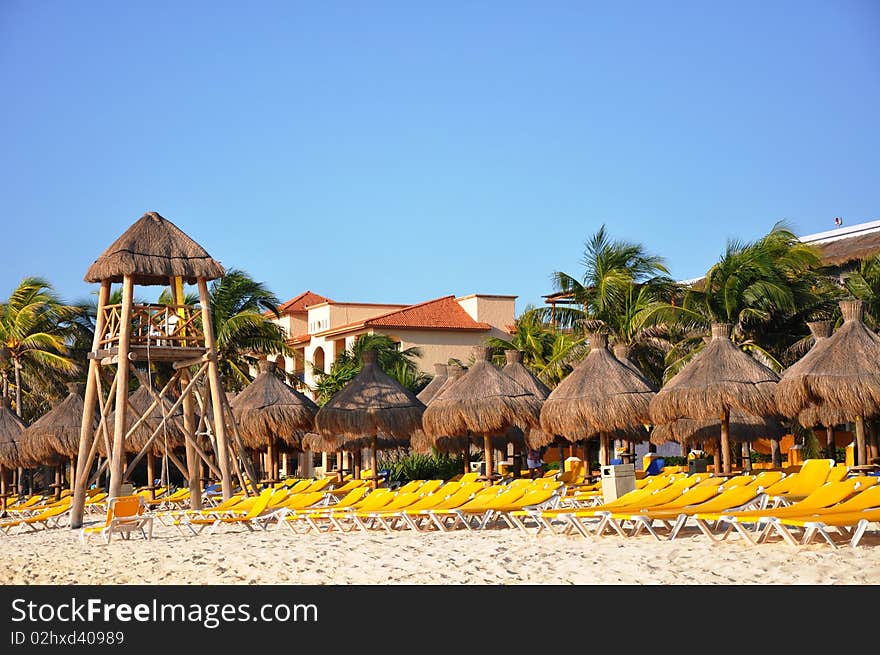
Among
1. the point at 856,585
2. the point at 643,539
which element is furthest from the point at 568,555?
the point at 856,585

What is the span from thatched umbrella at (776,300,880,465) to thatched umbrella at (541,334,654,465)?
91.5 inches

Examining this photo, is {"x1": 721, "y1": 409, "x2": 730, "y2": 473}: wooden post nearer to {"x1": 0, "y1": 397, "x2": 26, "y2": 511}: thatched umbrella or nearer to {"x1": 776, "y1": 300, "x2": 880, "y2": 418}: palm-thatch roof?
{"x1": 776, "y1": 300, "x2": 880, "y2": 418}: palm-thatch roof

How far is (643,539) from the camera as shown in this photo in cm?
1131

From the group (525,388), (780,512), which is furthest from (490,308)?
(780,512)

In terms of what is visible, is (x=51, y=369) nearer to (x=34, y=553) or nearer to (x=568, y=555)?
(x=34, y=553)

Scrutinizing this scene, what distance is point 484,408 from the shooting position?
18.5 m

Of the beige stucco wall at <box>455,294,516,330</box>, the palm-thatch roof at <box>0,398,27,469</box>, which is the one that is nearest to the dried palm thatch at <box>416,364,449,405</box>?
the palm-thatch roof at <box>0,398,27,469</box>

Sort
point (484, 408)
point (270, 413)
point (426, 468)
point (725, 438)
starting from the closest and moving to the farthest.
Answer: point (725, 438)
point (484, 408)
point (270, 413)
point (426, 468)

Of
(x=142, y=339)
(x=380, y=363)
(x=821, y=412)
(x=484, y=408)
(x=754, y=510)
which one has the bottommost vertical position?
(x=754, y=510)

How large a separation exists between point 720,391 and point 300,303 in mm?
37043

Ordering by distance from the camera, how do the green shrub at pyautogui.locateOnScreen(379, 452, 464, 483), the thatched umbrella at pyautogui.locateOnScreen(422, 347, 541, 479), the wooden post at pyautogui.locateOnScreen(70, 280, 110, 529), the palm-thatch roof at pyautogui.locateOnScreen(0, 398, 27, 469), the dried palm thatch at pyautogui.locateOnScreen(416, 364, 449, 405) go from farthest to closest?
1. the green shrub at pyautogui.locateOnScreen(379, 452, 464, 483)
2. the dried palm thatch at pyautogui.locateOnScreen(416, 364, 449, 405)
3. the palm-thatch roof at pyautogui.locateOnScreen(0, 398, 27, 469)
4. the thatched umbrella at pyautogui.locateOnScreen(422, 347, 541, 479)
5. the wooden post at pyautogui.locateOnScreen(70, 280, 110, 529)

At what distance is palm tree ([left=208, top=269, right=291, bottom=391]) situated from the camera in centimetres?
2952

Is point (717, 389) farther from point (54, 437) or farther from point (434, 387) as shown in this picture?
point (54, 437)

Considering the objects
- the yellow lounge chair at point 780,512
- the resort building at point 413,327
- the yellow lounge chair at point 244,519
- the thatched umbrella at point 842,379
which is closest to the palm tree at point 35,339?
the resort building at point 413,327
